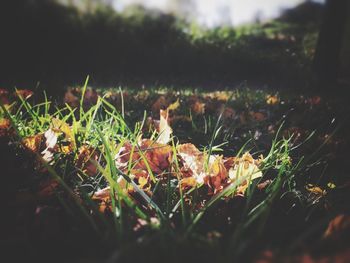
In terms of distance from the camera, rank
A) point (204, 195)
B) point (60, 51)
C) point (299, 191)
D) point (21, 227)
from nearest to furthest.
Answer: point (21, 227)
point (204, 195)
point (299, 191)
point (60, 51)

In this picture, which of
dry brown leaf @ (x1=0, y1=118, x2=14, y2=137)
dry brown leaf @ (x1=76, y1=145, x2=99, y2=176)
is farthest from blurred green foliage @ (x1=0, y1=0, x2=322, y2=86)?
dry brown leaf @ (x1=76, y1=145, x2=99, y2=176)

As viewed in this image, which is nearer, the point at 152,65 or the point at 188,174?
the point at 188,174

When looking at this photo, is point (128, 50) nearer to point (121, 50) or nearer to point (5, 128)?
point (121, 50)

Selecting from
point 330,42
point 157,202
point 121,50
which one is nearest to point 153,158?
point 157,202

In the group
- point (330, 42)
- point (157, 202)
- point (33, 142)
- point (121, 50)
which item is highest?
point (330, 42)

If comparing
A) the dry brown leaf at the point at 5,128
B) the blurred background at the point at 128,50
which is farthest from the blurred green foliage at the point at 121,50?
the dry brown leaf at the point at 5,128

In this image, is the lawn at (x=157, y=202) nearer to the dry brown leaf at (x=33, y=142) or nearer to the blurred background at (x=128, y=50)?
the dry brown leaf at (x=33, y=142)

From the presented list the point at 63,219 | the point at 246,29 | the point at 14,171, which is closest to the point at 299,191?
the point at 63,219

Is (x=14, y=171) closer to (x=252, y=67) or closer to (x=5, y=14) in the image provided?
(x=5, y=14)
